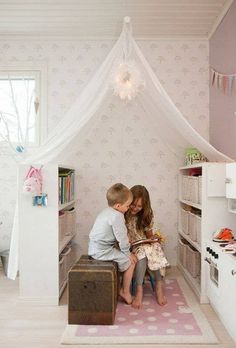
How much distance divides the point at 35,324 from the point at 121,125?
7.66 ft

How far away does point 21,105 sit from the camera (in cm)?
409

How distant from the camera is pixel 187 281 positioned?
3391 mm

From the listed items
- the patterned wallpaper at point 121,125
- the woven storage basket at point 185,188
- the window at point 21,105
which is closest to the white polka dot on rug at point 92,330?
the woven storage basket at point 185,188

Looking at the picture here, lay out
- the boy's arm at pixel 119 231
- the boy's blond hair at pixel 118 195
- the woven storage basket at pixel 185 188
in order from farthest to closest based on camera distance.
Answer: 1. the woven storage basket at pixel 185 188
2. the boy's blond hair at pixel 118 195
3. the boy's arm at pixel 119 231

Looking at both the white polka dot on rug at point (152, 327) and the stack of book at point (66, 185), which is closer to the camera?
the white polka dot on rug at point (152, 327)

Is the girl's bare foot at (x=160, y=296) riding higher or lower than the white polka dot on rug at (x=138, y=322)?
higher

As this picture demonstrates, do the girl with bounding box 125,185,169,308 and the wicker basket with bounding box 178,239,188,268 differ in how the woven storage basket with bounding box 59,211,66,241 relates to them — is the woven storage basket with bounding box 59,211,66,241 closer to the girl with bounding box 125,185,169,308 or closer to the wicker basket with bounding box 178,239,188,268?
the girl with bounding box 125,185,169,308

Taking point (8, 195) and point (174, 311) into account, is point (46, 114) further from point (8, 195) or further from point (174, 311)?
point (174, 311)

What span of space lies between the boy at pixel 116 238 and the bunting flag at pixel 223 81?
1.42m

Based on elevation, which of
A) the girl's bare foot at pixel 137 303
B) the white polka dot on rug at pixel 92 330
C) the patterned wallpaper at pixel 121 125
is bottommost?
the white polka dot on rug at pixel 92 330

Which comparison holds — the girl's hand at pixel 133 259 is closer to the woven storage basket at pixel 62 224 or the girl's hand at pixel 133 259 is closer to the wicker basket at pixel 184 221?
the woven storage basket at pixel 62 224

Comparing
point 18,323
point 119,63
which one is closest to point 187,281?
point 18,323

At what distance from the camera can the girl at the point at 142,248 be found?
2879mm

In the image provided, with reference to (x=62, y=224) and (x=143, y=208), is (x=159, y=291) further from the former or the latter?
(x=62, y=224)
